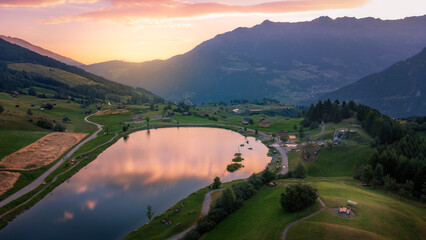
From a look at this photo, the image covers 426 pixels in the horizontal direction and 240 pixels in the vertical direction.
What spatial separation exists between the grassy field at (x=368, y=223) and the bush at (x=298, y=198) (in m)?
2.53

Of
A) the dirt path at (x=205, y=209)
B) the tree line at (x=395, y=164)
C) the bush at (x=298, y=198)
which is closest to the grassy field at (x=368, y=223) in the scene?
the bush at (x=298, y=198)

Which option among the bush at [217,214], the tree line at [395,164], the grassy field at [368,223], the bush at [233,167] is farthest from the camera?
the bush at [233,167]

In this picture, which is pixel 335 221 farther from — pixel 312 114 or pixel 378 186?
pixel 312 114

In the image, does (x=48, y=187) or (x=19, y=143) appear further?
(x=19, y=143)

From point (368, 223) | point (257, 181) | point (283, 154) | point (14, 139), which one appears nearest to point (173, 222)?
point (257, 181)

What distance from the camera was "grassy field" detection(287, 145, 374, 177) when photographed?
66312mm

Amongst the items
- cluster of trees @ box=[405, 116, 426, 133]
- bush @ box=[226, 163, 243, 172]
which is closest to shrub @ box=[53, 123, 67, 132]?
bush @ box=[226, 163, 243, 172]

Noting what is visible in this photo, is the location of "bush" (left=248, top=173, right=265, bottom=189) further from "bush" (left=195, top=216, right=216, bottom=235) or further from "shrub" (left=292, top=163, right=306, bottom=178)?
"bush" (left=195, top=216, right=216, bottom=235)

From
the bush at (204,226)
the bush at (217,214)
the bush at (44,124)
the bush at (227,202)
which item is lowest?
the bush at (204,226)

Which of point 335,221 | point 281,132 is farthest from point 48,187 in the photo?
point 281,132

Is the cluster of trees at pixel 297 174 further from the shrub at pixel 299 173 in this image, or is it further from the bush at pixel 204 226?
the bush at pixel 204 226

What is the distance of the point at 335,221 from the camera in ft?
106

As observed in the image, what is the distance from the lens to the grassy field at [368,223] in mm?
29906

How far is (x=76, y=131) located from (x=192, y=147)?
53980mm
